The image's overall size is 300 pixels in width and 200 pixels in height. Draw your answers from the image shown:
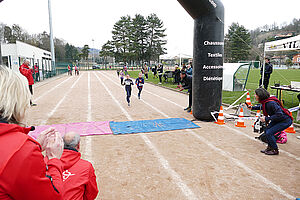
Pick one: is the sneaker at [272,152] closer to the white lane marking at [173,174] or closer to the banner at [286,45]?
the white lane marking at [173,174]

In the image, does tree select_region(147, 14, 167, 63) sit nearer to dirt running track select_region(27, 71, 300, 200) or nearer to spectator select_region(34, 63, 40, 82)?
spectator select_region(34, 63, 40, 82)

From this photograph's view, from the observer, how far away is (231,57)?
66500mm

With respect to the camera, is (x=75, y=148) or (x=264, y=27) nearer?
(x=75, y=148)

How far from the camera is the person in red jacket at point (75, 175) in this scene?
201cm

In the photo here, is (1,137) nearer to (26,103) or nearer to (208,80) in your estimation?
(26,103)

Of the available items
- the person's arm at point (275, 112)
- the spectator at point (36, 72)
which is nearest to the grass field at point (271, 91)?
the person's arm at point (275, 112)

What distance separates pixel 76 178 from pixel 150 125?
5.35 metres

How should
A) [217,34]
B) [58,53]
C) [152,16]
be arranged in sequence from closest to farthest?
1. [217,34]
2. [152,16]
3. [58,53]

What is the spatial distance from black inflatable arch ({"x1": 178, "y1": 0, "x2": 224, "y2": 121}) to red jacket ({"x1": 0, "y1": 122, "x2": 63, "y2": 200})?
23.0 feet

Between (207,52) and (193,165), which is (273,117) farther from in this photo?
(207,52)

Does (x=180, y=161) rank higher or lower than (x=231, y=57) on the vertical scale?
lower

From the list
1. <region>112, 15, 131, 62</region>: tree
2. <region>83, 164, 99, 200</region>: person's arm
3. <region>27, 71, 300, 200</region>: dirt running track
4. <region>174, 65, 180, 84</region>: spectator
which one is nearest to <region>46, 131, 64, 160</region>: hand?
<region>83, 164, 99, 200</region>: person's arm

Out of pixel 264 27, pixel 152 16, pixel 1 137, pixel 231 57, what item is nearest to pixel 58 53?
pixel 152 16

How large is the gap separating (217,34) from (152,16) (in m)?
69.2
